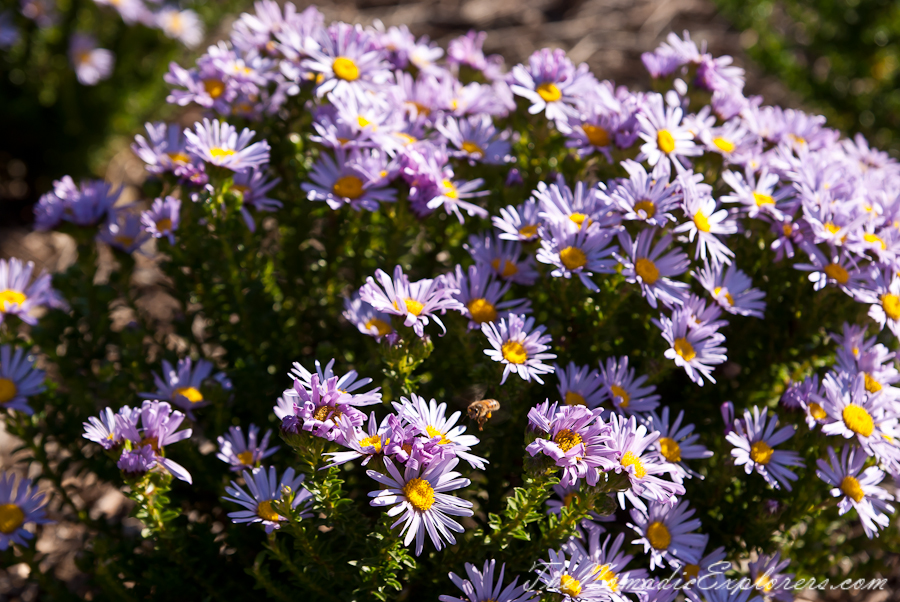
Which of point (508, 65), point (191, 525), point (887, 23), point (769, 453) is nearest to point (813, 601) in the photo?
point (769, 453)

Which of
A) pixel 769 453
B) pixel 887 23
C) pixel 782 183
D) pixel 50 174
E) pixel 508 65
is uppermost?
pixel 508 65

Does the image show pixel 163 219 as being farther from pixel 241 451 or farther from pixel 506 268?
pixel 506 268

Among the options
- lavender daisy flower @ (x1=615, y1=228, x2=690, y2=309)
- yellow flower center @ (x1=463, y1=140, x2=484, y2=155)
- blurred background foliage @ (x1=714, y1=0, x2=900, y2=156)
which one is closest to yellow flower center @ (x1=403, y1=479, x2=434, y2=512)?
lavender daisy flower @ (x1=615, y1=228, x2=690, y2=309)

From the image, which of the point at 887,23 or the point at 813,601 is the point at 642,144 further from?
the point at 887,23

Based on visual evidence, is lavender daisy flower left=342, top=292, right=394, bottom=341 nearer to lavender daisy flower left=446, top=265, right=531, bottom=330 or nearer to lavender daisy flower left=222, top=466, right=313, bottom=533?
lavender daisy flower left=446, top=265, right=531, bottom=330

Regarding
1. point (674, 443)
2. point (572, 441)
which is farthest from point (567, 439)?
point (674, 443)

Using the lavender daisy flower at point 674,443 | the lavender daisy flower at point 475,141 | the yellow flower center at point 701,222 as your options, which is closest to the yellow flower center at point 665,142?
A: the yellow flower center at point 701,222
